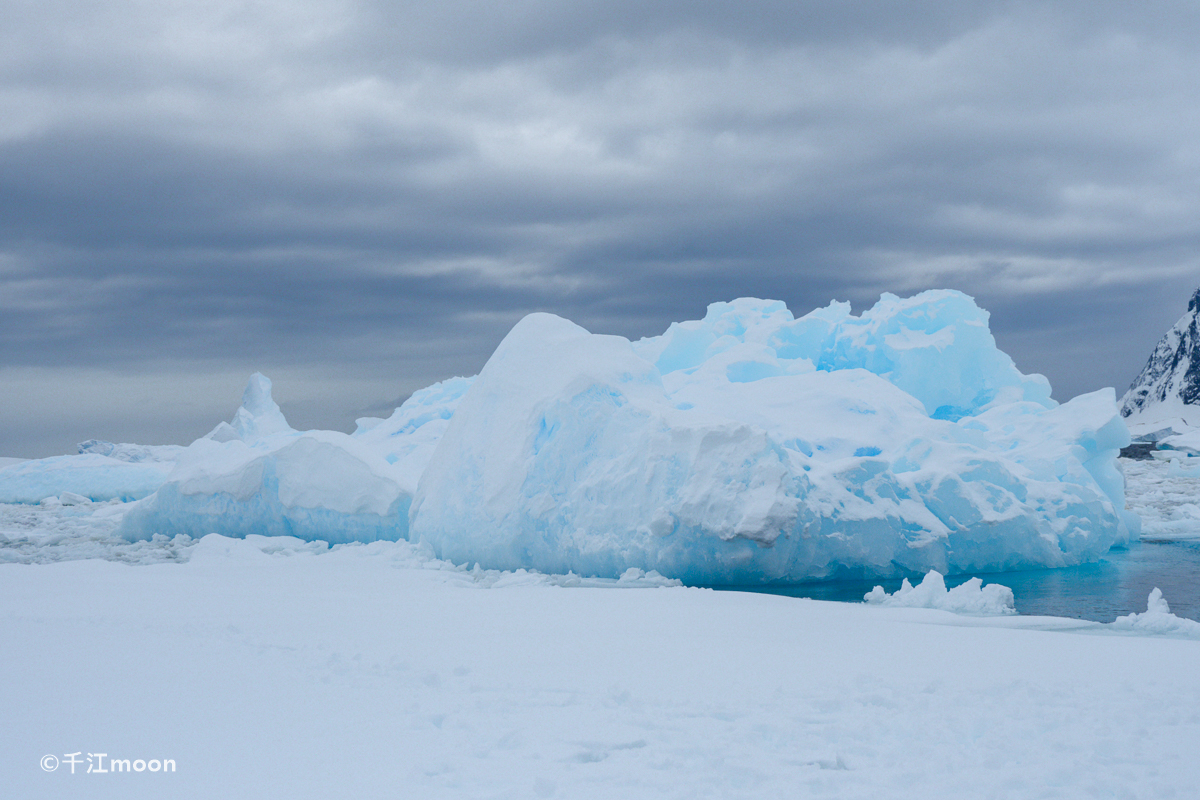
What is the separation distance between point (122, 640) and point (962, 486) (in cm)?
1382

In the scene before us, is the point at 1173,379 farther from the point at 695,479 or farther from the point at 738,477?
the point at 695,479

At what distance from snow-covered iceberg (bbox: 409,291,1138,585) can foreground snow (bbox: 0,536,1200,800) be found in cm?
393

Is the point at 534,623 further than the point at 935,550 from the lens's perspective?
No

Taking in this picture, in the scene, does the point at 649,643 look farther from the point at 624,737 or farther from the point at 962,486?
the point at 962,486

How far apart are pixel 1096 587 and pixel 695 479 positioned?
6.66 m

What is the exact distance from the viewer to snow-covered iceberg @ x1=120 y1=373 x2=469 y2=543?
19031 mm

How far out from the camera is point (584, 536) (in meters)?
14.7

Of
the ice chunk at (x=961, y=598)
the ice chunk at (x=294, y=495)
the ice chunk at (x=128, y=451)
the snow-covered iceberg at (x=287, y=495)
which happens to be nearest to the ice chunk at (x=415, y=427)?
the snow-covered iceberg at (x=287, y=495)

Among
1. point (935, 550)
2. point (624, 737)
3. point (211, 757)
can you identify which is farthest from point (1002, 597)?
point (211, 757)

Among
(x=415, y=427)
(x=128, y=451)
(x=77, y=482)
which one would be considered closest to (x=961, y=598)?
(x=415, y=427)

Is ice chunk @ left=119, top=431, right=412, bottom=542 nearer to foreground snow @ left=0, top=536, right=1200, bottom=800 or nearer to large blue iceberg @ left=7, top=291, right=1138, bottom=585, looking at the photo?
large blue iceberg @ left=7, top=291, right=1138, bottom=585

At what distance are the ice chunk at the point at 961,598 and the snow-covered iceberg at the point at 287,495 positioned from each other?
10956 millimetres

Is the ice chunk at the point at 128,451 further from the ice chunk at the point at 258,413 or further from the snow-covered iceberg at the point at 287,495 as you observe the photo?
the snow-covered iceberg at the point at 287,495

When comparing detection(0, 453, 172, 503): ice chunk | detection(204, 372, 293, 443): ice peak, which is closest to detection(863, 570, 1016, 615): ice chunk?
detection(204, 372, 293, 443): ice peak
